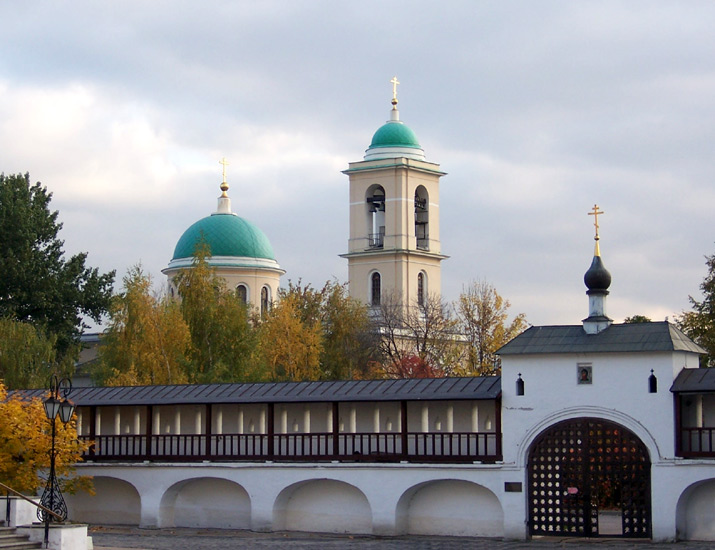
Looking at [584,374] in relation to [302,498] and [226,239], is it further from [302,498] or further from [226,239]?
[226,239]

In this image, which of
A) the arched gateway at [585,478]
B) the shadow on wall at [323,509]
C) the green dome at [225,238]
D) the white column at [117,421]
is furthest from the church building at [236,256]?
the arched gateway at [585,478]

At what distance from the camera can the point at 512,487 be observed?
31.4m

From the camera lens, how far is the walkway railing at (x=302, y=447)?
32625mm

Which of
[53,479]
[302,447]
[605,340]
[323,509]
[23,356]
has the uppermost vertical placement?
[23,356]

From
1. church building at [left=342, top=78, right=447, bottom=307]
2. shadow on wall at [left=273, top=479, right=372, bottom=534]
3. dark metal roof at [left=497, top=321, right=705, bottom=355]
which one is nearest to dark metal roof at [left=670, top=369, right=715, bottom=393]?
dark metal roof at [left=497, top=321, right=705, bottom=355]

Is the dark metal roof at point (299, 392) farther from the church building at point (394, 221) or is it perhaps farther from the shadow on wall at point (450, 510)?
the church building at point (394, 221)

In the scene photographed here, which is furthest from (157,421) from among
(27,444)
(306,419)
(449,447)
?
(449,447)

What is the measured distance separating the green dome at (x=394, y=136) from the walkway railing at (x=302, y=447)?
37116 mm

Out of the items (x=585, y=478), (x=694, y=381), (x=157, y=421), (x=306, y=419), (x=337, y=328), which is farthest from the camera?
(x=337, y=328)

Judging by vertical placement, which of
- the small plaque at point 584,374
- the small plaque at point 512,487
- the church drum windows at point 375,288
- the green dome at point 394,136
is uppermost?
the green dome at point 394,136

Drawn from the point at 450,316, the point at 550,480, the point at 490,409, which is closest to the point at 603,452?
the point at 550,480

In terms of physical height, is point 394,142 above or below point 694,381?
above

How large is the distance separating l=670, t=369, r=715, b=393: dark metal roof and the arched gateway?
144 cm

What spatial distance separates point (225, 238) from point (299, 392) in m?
38.6
